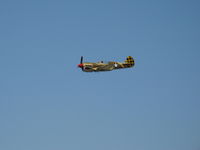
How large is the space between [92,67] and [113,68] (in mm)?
9130

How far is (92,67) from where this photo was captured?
190500mm

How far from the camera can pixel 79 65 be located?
634 ft

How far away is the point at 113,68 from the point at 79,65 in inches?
539

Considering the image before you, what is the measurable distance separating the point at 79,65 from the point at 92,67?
6.04 meters

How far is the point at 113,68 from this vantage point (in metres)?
194
